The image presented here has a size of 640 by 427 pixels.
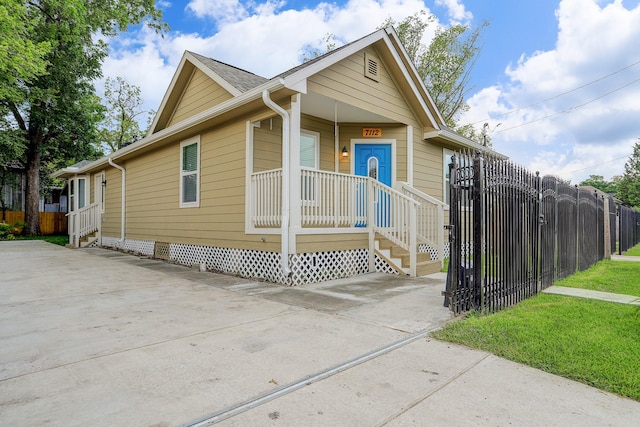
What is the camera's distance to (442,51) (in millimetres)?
19641

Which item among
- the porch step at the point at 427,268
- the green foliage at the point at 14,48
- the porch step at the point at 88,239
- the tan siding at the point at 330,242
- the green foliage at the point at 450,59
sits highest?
the green foliage at the point at 450,59

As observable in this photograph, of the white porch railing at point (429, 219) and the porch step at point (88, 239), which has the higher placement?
the white porch railing at point (429, 219)

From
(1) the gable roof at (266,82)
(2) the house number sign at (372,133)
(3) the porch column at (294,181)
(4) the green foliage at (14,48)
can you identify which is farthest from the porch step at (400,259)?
(4) the green foliage at (14,48)

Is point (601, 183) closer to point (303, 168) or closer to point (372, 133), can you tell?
point (372, 133)

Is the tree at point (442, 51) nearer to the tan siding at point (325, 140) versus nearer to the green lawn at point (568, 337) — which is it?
the tan siding at point (325, 140)

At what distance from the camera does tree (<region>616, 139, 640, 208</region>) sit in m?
28.1

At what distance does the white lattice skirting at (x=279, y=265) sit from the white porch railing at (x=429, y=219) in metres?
1.24

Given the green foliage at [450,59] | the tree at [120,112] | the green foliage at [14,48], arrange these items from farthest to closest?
the tree at [120,112], the green foliage at [450,59], the green foliage at [14,48]

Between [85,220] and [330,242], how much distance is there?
11868mm

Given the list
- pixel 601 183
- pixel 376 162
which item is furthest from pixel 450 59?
pixel 601 183

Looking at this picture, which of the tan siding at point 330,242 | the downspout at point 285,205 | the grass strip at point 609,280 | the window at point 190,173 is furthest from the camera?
the window at point 190,173

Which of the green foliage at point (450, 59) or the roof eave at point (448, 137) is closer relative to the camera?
the roof eave at point (448, 137)

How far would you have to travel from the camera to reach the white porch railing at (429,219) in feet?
24.8

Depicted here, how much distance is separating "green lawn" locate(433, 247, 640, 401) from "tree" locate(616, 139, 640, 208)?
3172 centimetres
